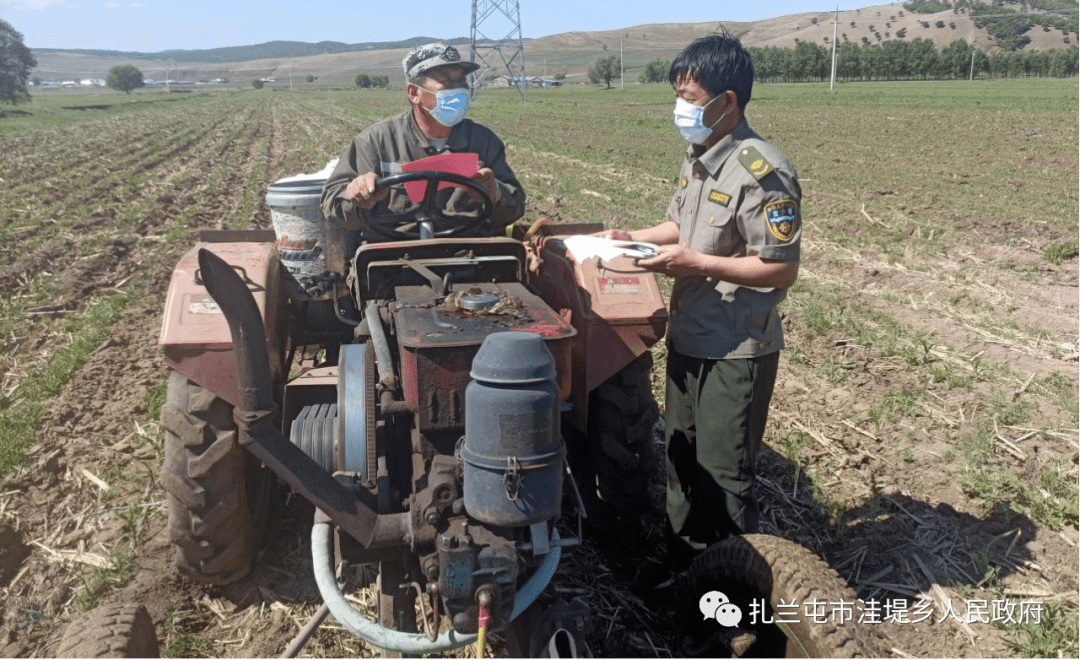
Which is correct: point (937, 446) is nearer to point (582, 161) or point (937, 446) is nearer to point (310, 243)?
point (310, 243)

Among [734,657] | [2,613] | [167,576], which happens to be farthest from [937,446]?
[2,613]

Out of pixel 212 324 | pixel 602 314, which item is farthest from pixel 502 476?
pixel 212 324

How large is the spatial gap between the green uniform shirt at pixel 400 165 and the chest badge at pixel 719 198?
120cm

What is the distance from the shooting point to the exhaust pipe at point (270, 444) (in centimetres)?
234

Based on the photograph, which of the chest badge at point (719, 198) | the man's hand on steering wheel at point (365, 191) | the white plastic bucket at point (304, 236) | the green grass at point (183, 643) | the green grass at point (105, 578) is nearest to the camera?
the chest badge at point (719, 198)

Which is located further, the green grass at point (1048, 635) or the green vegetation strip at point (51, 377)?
the green vegetation strip at point (51, 377)

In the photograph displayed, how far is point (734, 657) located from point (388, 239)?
2.23 metres

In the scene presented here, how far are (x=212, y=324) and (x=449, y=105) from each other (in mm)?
1542

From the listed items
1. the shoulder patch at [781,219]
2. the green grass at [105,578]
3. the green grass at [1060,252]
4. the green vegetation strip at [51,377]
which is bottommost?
the green grass at [105,578]

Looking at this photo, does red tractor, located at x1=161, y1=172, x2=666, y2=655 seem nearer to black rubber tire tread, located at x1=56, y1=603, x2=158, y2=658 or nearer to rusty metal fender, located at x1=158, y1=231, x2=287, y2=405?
rusty metal fender, located at x1=158, y1=231, x2=287, y2=405

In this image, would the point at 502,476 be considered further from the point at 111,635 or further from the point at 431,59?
the point at 431,59

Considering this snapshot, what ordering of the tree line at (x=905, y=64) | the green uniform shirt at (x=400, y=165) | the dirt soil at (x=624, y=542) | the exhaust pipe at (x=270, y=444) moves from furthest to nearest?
1. the tree line at (x=905, y=64)
2. the green uniform shirt at (x=400, y=165)
3. the dirt soil at (x=624, y=542)
4. the exhaust pipe at (x=270, y=444)

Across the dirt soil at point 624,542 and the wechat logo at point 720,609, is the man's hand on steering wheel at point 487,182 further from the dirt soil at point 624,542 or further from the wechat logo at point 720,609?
the wechat logo at point 720,609

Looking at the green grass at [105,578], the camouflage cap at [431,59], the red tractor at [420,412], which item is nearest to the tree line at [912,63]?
the camouflage cap at [431,59]
